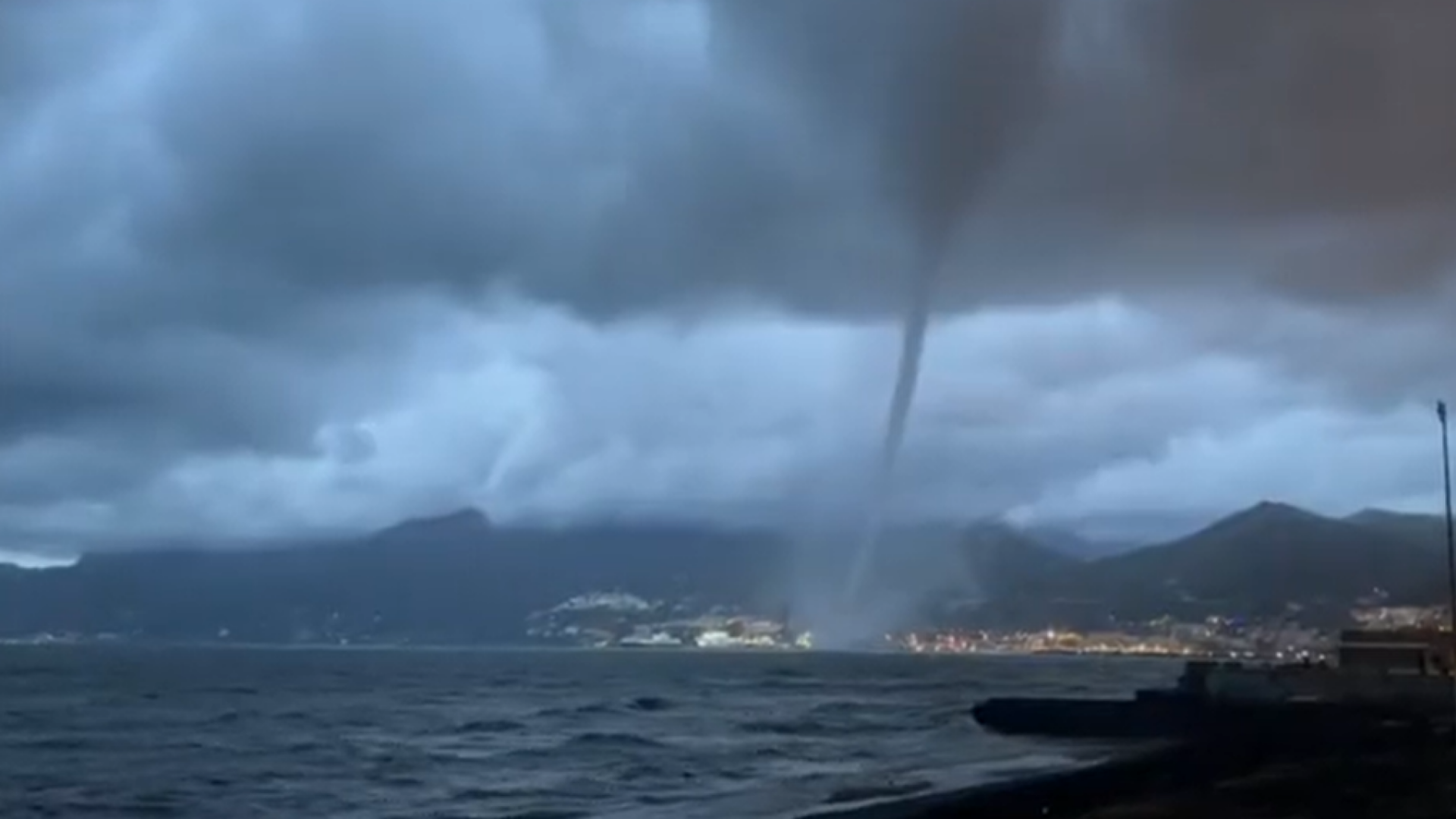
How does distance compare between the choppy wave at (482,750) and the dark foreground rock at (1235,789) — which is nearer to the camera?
the dark foreground rock at (1235,789)

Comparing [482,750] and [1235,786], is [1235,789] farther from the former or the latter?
[482,750]

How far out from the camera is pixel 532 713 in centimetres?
11538

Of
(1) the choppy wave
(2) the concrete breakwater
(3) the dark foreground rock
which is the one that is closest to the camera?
(3) the dark foreground rock

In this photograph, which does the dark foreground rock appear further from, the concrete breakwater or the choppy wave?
the choppy wave

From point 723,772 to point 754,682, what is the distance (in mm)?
111998

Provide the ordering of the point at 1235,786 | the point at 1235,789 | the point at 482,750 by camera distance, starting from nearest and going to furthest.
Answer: the point at 1235,789, the point at 1235,786, the point at 482,750

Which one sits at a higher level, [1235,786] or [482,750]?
[1235,786]

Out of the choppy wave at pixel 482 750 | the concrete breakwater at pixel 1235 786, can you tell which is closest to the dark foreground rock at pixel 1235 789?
the concrete breakwater at pixel 1235 786

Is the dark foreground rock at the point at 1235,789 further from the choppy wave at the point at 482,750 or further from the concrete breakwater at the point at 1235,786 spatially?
the choppy wave at the point at 482,750

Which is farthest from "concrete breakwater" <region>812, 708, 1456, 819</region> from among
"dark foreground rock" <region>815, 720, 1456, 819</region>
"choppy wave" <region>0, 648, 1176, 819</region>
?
"choppy wave" <region>0, 648, 1176, 819</region>

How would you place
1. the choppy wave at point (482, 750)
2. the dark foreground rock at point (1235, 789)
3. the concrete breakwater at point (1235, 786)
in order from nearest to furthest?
1. the dark foreground rock at point (1235, 789)
2. the concrete breakwater at point (1235, 786)
3. the choppy wave at point (482, 750)

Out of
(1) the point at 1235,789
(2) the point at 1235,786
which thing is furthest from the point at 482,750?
(1) the point at 1235,789

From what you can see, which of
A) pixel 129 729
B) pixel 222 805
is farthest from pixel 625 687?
pixel 222 805

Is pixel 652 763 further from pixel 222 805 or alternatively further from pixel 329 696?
pixel 329 696
